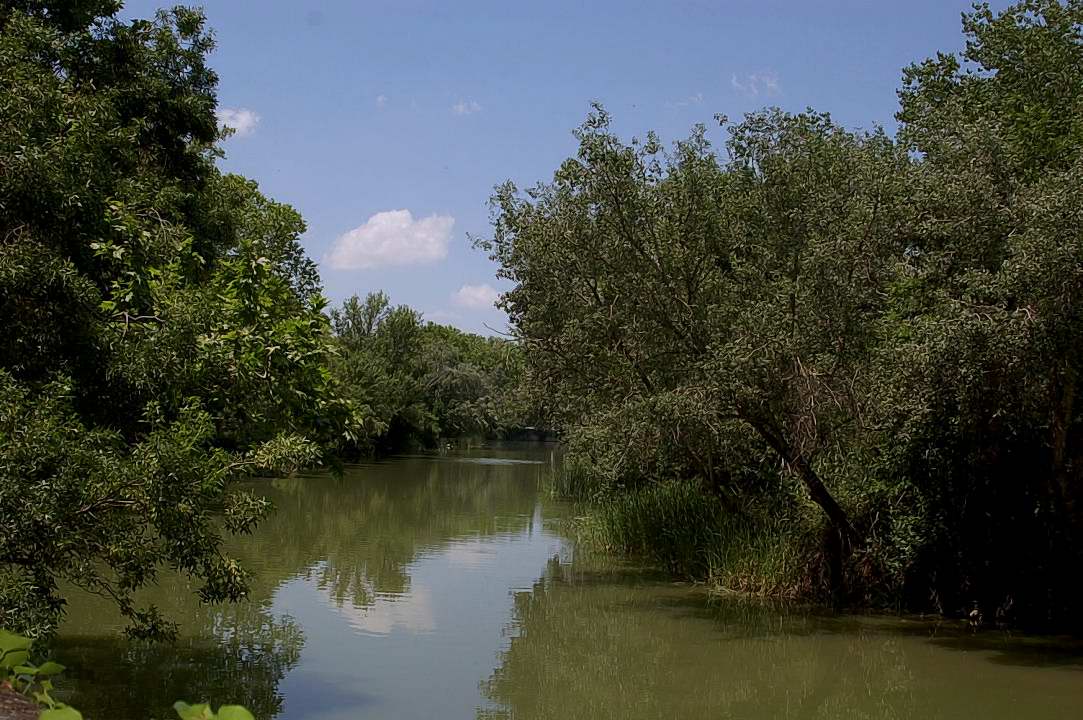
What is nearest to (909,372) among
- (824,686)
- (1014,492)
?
(1014,492)

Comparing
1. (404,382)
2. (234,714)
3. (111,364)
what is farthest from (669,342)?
(404,382)

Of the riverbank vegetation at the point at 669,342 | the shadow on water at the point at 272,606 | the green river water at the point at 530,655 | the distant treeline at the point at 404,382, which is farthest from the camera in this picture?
the distant treeline at the point at 404,382

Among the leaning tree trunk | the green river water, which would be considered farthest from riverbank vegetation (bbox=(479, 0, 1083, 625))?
the green river water

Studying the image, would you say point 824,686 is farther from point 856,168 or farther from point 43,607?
point 43,607

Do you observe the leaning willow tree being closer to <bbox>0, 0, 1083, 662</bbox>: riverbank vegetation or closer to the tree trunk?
<bbox>0, 0, 1083, 662</bbox>: riverbank vegetation

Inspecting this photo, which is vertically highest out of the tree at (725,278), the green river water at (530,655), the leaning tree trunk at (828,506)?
the tree at (725,278)

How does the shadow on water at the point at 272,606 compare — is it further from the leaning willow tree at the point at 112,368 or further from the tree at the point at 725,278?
the tree at the point at 725,278

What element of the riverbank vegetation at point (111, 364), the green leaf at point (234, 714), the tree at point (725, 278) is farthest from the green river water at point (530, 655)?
the green leaf at point (234, 714)

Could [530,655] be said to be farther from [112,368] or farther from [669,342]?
[112,368]

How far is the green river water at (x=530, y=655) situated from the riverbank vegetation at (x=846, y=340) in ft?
3.73

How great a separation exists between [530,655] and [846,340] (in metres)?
5.85

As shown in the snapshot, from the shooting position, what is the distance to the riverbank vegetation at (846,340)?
12.1 metres

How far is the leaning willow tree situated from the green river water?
119 centimetres

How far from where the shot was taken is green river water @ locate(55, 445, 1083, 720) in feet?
33.4
